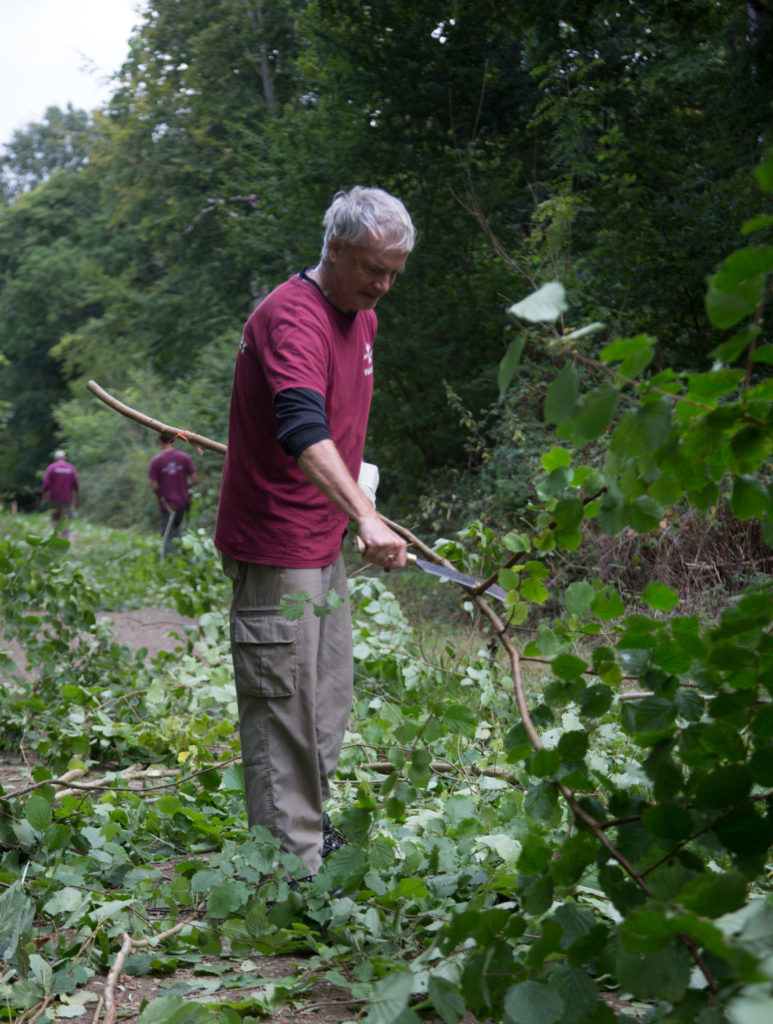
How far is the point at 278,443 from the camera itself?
2.79 meters

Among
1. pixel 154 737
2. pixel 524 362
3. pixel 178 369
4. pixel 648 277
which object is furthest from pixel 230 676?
pixel 178 369

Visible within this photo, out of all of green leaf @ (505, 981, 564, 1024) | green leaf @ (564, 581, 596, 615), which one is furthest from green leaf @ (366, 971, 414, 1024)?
green leaf @ (564, 581, 596, 615)

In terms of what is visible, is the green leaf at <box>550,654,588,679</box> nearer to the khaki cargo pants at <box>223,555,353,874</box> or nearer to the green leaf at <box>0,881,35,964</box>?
the khaki cargo pants at <box>223,555,353,874</box>

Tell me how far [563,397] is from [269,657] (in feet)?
5.69

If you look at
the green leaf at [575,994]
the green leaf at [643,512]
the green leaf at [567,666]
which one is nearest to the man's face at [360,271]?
the green leaf at [643,512]

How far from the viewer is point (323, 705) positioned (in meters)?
3.10

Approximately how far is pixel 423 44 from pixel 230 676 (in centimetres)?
905

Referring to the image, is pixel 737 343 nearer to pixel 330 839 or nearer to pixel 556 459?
pixel 556 459

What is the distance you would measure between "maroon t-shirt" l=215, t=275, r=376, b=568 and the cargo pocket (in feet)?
0.58

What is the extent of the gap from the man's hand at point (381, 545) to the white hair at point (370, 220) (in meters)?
0.84

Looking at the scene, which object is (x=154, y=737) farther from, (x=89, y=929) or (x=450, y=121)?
(x=450, y=121)

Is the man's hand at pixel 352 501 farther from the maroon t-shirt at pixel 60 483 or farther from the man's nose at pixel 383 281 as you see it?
the maroon t-shirt at pixel 60 483

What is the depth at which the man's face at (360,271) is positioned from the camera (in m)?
2.75

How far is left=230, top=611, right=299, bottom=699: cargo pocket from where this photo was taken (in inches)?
111
